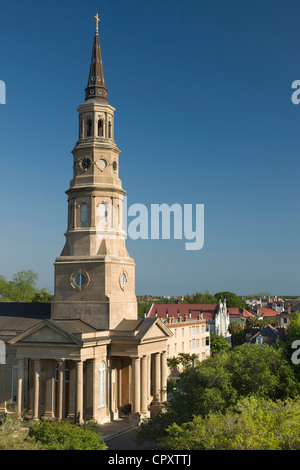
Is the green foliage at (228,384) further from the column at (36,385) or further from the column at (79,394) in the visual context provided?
the column at (36,385)

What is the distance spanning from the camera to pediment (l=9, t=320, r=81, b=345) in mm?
39938

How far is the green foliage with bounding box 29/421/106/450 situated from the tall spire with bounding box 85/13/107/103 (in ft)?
106

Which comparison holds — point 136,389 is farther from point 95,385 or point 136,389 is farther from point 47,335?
point 47,335

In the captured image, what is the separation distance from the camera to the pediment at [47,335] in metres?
39.9

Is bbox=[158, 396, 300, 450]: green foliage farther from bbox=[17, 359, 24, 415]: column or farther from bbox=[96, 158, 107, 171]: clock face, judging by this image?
bbox=[96, 158, 107, 171]: clock face

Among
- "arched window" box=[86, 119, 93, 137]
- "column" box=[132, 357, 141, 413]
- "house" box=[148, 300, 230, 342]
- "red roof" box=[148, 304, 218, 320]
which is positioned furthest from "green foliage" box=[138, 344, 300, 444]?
"red roof" box=[148, 304, 218, 320]

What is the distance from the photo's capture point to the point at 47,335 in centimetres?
4078

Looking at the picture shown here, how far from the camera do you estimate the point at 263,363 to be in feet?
113

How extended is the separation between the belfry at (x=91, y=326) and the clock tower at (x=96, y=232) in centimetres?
9

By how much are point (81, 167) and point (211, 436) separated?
3059 cm

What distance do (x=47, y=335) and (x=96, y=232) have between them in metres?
10.3
